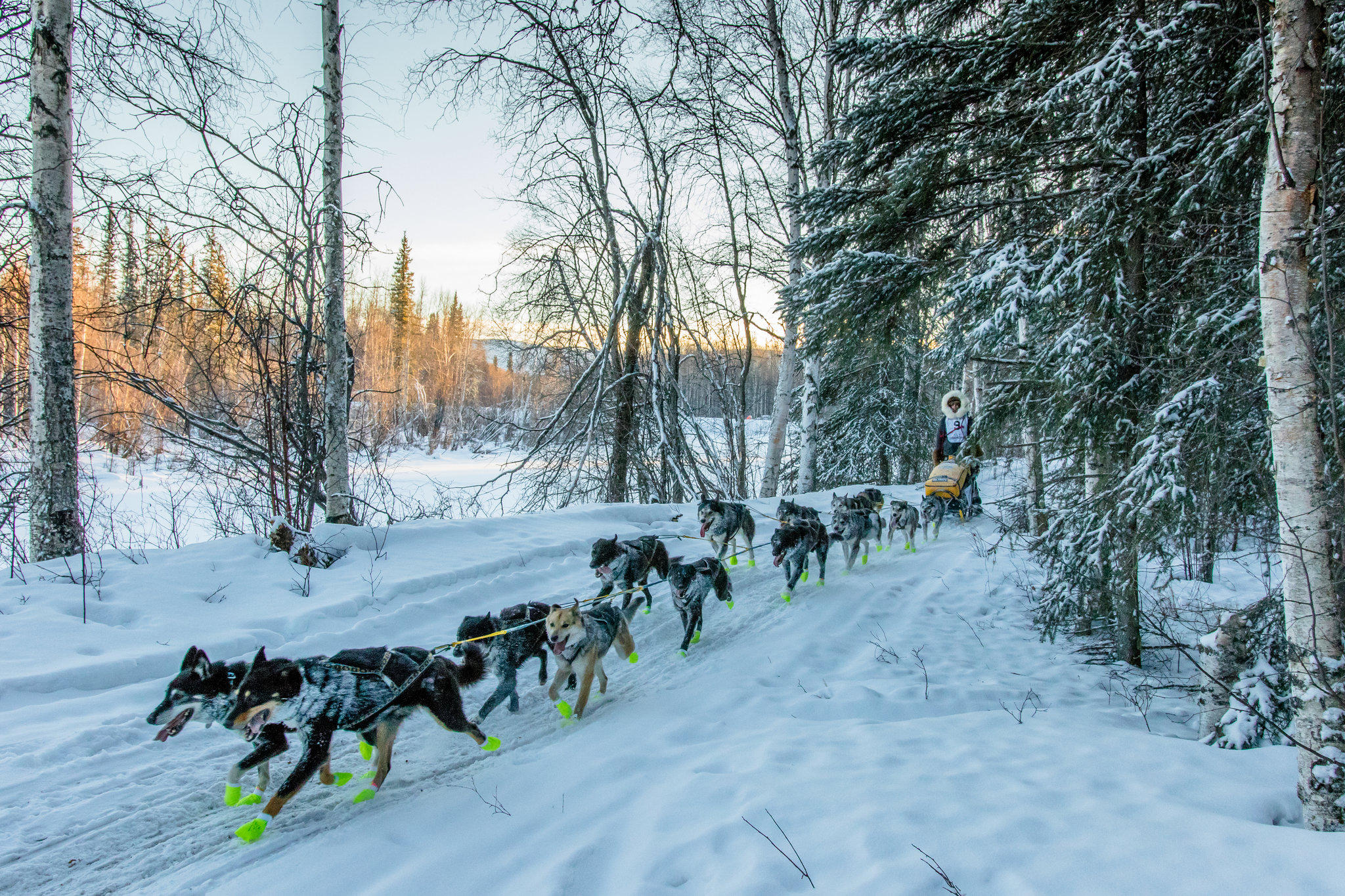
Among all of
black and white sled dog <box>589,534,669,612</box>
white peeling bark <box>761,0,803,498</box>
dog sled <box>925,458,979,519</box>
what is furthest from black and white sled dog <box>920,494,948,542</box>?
black and white sled dog <box>589,534,669,612</box>

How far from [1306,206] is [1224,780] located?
8.69ft

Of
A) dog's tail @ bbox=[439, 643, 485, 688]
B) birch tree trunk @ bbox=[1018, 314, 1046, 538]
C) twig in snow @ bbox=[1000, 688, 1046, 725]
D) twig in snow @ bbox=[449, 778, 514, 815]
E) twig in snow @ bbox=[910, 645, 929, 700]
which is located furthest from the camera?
birch tree trunk @ bbox=[1018, 314, 1046, 538]

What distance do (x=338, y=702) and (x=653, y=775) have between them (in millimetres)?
1614

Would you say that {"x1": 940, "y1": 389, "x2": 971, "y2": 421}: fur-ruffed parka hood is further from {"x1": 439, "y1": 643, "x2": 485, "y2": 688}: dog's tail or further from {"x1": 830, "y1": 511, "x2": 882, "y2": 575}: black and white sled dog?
{"x1": 439, "y1": 643, "x2": 485, "y2": 688}: dog's tail

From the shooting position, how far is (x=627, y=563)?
5.43 m

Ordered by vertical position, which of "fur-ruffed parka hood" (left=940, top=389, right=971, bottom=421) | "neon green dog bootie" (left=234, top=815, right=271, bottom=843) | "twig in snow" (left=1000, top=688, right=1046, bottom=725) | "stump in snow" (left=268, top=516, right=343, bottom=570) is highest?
"fur-ruffed parka hood" (left=940, top=389, right=971, bottom=421)

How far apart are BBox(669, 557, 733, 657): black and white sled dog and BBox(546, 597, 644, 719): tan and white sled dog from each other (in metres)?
0.82

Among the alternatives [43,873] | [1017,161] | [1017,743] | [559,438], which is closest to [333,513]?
[559,438]

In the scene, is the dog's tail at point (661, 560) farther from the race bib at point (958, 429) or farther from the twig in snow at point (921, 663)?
the race bib at point (958, 429)

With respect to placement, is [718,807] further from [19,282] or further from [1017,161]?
[19,282]

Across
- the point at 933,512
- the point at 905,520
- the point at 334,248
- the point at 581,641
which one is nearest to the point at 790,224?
the point at 933,512

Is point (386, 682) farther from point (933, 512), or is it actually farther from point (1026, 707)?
point (933, 512)

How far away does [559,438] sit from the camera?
362 inches

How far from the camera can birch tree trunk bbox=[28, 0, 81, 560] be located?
5.19 m
